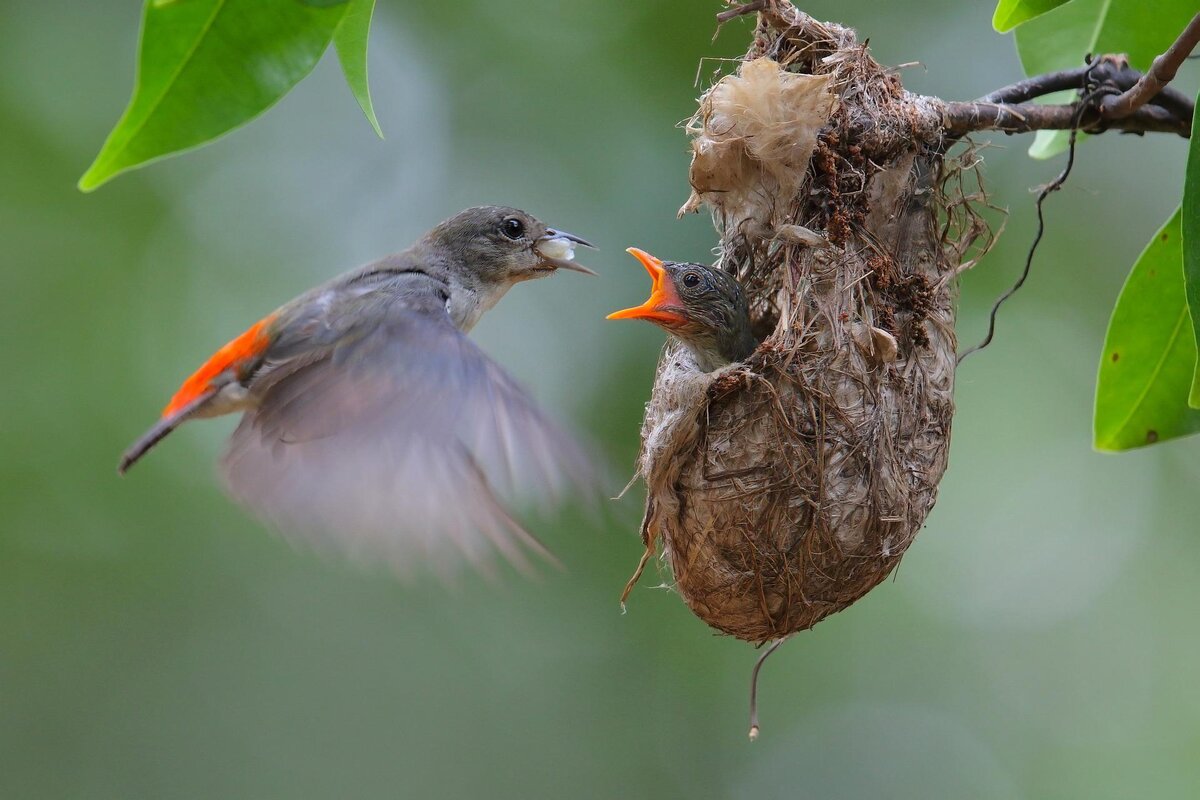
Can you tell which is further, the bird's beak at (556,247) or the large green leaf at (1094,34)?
the bird's beak at (556,247)

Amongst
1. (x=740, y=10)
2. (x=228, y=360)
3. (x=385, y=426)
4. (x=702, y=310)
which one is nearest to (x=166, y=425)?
(x=228, y=360)

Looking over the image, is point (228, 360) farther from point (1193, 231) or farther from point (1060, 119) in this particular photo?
point (1193, 231)

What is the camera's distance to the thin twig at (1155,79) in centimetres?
241

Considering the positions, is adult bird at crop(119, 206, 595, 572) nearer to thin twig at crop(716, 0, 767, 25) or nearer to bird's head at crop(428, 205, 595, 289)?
bird's head at crop(428, 205, 595, 289)

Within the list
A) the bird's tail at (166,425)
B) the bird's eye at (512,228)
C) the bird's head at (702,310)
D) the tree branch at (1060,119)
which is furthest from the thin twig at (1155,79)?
the bird's tail at (166,425)

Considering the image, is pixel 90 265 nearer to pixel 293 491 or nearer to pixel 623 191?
pixel 623 191

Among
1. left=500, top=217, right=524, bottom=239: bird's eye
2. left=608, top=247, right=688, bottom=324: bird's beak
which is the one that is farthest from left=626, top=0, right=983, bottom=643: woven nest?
left=500, top=217, right=524, bottom=239: bird's eye

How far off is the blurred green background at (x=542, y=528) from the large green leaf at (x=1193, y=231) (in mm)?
4877

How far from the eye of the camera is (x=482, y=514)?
2.91 m

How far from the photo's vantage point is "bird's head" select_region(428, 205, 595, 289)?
3953mm

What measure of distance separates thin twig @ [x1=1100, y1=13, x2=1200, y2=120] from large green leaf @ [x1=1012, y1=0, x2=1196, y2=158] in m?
0.41

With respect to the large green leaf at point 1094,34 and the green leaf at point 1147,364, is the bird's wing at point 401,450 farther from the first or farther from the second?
the large green leaf at point 1094,34

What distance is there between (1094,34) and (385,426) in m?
Answer: 2.27

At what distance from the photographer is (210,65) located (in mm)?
2236
